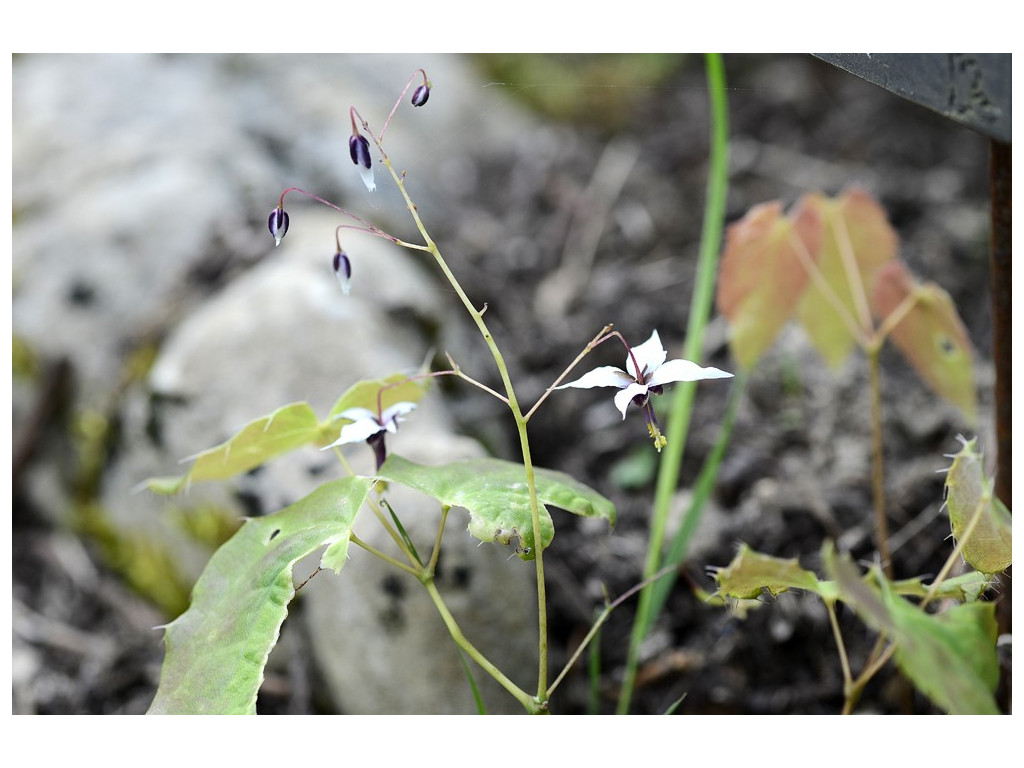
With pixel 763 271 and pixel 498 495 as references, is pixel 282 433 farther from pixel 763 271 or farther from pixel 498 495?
pixel 763 271

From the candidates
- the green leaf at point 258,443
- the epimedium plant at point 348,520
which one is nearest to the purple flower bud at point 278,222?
the epimedium plant at point 348,520

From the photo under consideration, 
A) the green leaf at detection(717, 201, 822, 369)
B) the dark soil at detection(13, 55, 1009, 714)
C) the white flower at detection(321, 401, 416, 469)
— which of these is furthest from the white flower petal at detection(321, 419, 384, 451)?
the green leaf at detection(717, 201, 822, 369)

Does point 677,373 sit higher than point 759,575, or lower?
higher

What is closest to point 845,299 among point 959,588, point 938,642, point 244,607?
point 959,588

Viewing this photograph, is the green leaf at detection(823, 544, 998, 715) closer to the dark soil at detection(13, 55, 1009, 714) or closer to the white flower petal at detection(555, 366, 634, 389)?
the white flower petal at detection(555, 366, 634, 389)

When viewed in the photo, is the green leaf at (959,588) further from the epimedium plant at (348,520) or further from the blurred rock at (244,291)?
the blurred rock at (244,291)

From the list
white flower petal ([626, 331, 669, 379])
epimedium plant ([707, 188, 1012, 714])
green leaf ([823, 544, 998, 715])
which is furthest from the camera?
epimedium plant ([707, 188, 1012, 714])
